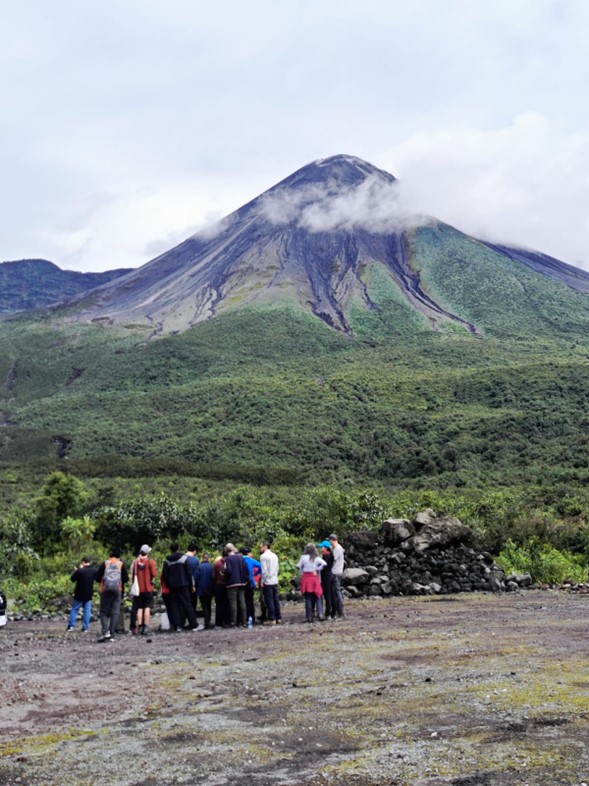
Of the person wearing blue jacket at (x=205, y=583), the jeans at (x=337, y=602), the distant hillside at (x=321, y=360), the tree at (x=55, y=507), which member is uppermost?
the distant hillside at (x=321, y=360)

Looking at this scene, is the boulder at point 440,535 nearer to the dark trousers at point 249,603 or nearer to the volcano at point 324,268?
the dark trousers at point 249,603

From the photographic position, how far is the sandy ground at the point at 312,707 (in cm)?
584

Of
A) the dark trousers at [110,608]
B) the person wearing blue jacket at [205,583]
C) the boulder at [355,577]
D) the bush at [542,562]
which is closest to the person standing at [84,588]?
the dark trousers at [110,608]

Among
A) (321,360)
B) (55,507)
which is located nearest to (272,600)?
(55,507)

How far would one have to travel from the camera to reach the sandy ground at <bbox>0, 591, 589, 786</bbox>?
5.84 metres

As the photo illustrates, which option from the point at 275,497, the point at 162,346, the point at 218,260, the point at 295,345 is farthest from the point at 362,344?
the point at 275,497

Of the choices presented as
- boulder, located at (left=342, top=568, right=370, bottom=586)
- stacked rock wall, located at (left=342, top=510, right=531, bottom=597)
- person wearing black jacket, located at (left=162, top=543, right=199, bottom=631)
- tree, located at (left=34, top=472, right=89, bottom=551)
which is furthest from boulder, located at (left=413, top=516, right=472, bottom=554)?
tree, located at (left=34, top=472, right=89, bottom=551)

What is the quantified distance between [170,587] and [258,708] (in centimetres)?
760

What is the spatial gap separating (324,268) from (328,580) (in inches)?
5952

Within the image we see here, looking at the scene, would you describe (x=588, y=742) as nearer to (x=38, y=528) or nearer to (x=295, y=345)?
(x=38, y=528)

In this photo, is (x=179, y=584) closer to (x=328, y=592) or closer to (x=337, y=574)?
(x=328, y=592)

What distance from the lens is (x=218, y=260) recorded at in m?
173

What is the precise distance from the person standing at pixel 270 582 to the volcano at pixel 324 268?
113775mm

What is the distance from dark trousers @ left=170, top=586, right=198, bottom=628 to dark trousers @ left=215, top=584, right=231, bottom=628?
0.51 m
